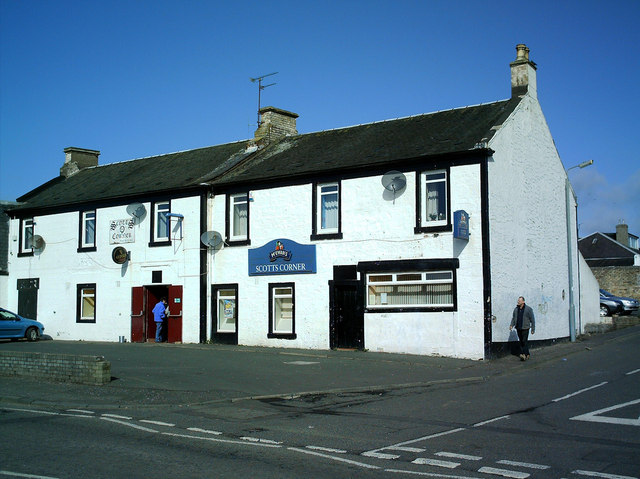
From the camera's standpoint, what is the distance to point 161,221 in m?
28.0

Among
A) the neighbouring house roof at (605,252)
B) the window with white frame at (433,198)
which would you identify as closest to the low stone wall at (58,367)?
the window with white frame at (433,198)

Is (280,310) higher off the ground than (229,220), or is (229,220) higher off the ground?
(229,220)

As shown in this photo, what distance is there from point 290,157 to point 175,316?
758 cm

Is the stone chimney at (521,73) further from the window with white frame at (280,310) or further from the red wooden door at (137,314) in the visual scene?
the red wooden door at (137,314)

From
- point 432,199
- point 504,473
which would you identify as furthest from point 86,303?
point 504,473

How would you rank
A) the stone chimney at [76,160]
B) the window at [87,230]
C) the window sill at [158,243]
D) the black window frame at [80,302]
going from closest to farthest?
the window sill at [158,243] → the black window frame at [80,302] → the window at [87,230] → the stone chimney at [76,160]

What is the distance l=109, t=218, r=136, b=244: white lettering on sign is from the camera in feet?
93.2

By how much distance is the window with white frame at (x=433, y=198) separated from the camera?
69.4ft

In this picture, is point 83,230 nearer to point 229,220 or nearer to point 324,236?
point 229,220

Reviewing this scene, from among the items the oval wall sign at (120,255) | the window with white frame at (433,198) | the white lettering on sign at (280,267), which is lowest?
the white lettering on sign at (280,267)

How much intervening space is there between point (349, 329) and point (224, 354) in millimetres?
4122

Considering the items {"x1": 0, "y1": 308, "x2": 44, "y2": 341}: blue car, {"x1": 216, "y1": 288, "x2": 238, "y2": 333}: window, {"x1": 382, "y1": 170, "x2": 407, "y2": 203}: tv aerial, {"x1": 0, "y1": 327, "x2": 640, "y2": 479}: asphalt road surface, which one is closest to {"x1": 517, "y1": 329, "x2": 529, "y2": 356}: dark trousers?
{"x1": 0, "y1": 327, "x2": 640, "y2": 479}: asphalt road surface

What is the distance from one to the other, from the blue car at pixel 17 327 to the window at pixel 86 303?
1.67 meters

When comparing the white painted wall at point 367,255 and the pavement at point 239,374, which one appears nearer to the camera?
the pavement at point 239,374
